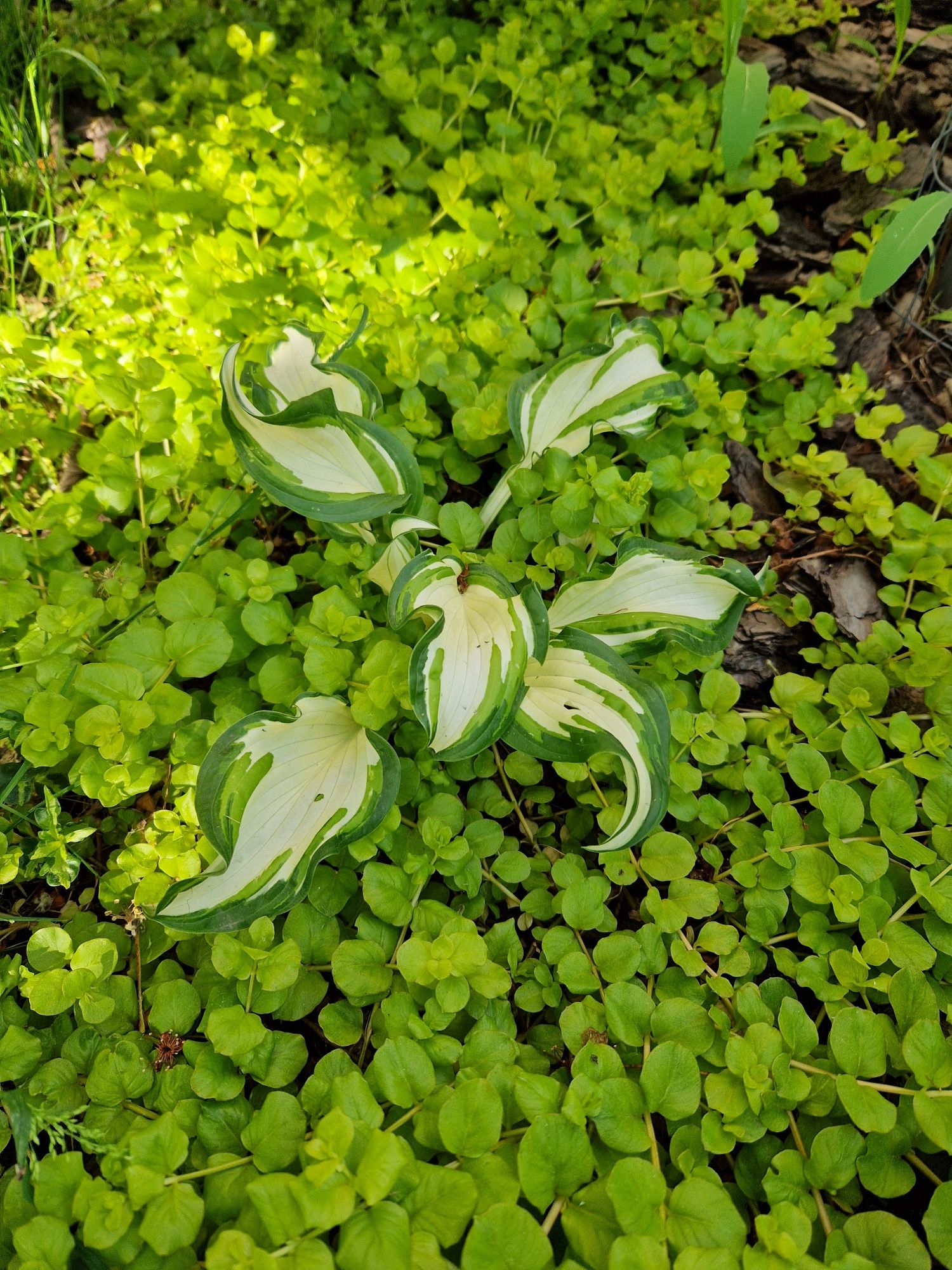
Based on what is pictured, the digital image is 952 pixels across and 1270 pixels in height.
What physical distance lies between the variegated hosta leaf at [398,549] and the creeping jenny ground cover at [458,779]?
0.07 m

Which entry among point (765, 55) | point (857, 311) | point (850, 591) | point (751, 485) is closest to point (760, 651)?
point (850, 591)

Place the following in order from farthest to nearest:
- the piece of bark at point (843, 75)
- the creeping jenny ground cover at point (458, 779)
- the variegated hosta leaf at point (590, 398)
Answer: the piece of bark at point (843, 75)
the variegated hosta leaf at point (590, 398)
the creeping jenny ground cover at point (458, 779)

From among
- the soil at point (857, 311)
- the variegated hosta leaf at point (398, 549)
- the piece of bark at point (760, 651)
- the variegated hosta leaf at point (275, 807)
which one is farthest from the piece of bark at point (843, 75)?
the variegated hosta leaf at point (275, 807)

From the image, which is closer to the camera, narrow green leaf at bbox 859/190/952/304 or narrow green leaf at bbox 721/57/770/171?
narrow green leaf at bbox 859/190/952/304

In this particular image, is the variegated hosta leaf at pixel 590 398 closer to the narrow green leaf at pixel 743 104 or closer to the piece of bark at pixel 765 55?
the narrow green leaf at pixel 743 104

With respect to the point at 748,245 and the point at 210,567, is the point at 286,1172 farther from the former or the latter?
the point at 748,245

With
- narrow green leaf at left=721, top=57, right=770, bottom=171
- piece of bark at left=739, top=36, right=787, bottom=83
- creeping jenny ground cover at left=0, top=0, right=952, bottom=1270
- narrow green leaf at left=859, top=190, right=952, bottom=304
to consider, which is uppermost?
piece of bark at left=739, top=36, right=787, bottom=83

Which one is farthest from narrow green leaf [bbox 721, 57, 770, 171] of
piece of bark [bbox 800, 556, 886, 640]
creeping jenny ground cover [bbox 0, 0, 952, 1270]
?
piece of bark [bbox 800, 556, 886, 640]

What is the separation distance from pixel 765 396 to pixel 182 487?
145cm

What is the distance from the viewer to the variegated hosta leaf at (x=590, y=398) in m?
1.66

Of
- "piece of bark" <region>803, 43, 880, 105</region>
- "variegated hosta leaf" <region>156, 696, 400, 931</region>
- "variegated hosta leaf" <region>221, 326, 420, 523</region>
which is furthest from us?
"piece of bark" <region>803, 43, 880, 105</region>

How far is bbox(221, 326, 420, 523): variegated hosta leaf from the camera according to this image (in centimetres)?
146

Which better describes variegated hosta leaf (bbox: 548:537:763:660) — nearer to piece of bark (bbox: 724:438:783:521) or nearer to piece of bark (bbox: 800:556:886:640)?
piece of bark (bbox: 800:556:886:640)

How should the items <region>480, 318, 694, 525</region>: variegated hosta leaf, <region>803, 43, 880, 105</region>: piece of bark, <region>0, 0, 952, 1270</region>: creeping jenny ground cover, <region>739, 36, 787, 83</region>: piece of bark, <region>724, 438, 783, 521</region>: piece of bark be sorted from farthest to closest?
<region>739, 36, 787, 83</region>: piece of bark, <region>803, 43, 880, 105</region>: piece of bark, <region>724, 438, 783, 521</region>: piece of bark, <region>480, 318, 694, 525</region>: variegated hosta leaf, <region>0, 0, 952, 1270</region>: creeping jenny ground cover
